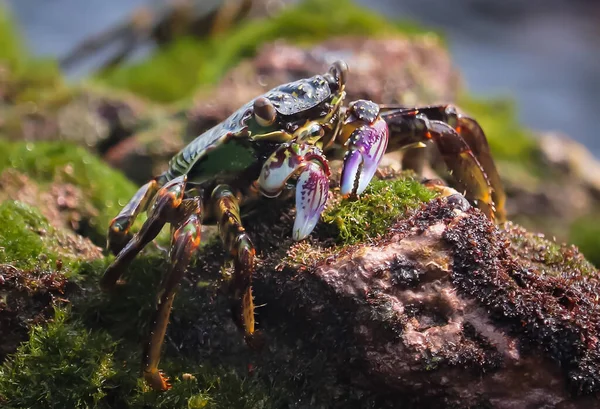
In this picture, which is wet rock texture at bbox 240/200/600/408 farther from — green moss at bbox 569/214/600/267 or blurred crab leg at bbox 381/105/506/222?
green moss at bbox 569/214/600/267

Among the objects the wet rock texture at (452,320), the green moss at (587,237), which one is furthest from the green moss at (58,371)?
the green moss at (587,237)

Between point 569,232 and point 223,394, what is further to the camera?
point 569,232

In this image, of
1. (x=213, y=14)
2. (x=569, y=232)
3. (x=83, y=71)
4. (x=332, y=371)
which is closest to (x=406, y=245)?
(x=332, y=371)

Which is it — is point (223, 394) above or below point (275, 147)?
below

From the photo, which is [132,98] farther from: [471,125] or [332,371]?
[332,371]

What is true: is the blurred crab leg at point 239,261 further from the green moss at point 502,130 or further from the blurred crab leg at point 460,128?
the green moss at point 502,130

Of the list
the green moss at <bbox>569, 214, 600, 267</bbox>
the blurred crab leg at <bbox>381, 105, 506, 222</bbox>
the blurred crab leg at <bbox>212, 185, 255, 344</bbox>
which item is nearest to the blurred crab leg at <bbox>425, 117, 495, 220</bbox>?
the blurred crab leg at <bbox>381, 105, 506, 222</bbox>
